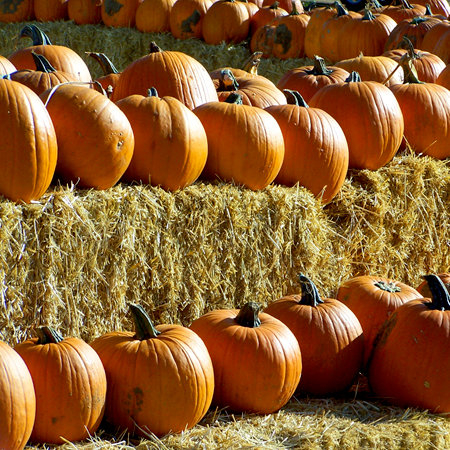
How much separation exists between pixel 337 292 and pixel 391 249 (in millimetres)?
514

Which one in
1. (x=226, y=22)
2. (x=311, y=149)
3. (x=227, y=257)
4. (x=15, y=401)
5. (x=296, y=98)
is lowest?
(x=15, y=401)

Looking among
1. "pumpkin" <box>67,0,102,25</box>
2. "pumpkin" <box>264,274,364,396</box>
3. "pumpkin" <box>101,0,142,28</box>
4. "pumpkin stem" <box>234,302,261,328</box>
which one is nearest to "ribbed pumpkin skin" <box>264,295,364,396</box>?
"pumpkin" <box>264,274,364,396</box>

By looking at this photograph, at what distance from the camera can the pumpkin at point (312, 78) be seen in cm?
475

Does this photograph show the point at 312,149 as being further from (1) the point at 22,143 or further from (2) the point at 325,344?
(1) the point at 22,143

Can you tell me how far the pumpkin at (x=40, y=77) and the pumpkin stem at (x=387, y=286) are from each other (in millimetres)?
1847

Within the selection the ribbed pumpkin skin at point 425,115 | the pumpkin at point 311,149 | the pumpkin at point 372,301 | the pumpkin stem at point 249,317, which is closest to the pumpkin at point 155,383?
the pumpkin stem at point 249,317

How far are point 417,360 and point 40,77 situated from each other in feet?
7.30

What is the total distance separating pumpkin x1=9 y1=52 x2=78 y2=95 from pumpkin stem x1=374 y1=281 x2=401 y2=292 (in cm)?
185

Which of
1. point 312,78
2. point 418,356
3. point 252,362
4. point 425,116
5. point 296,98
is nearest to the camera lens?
point 252,362

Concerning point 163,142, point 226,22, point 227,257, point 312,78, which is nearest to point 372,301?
point 227,257

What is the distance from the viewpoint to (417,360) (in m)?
3.07

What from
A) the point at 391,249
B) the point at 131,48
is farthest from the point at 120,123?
the point at 131,48

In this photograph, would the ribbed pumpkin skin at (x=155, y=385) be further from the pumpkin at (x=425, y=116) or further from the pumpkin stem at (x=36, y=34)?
the pumpkin stem at (x=36, y=34)

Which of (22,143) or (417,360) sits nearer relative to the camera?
(22,143)
